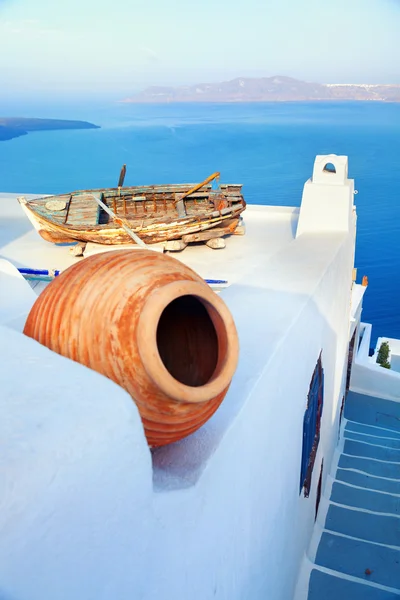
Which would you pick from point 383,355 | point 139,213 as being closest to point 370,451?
point 139,213

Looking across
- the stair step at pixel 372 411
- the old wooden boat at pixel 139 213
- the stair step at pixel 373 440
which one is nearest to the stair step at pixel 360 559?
the stair step at pixel 373 440

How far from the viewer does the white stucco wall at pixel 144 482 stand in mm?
1276

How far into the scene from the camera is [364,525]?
19.0 feet

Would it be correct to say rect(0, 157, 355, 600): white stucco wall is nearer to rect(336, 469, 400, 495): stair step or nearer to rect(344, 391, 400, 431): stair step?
rect(336, 469, 400, 495): stair step

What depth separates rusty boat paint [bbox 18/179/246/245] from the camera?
816 cm

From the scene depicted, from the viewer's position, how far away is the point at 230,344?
197 centimetres

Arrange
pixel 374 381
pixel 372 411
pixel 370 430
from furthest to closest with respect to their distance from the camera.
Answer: pixel 374 381, pixel 372 411, pixel 370 430

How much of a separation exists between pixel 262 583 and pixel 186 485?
150 cm

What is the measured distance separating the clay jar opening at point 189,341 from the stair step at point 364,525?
4.33 meters

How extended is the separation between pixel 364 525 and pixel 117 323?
511 centimetres

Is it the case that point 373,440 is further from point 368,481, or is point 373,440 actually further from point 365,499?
point 365,499

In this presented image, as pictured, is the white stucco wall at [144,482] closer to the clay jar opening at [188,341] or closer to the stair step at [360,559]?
the clay jar opening at [188,341]

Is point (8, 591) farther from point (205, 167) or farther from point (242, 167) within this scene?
point (205, 167)

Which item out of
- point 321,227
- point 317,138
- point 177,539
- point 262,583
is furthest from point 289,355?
point 317,138
